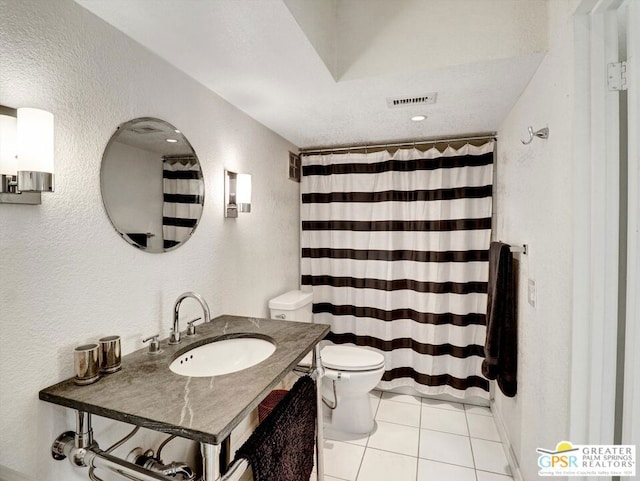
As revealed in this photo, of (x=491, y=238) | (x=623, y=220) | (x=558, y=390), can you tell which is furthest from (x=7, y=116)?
(x=491, y=238)

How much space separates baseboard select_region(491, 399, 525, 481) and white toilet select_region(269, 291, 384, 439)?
85 cm

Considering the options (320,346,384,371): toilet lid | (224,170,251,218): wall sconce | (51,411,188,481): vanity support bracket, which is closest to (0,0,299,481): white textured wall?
(51,411,188,481): vanity support bracket

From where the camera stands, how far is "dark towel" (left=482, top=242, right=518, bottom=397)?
1.80m

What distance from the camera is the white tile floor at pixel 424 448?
72.2 inches

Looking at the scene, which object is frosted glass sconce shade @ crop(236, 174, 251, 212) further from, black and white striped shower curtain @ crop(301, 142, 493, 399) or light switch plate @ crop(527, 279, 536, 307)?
light switch plate @ crop(527, 279, 536, 307)

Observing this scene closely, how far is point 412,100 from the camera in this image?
183 cm

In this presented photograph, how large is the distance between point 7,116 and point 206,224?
90 cm

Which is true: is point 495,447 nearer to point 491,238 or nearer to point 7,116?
point 491,238

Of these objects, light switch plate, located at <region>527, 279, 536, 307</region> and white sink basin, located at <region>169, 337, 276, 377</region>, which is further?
light switch plate, located at <region>527, 279, 536, 307</region>

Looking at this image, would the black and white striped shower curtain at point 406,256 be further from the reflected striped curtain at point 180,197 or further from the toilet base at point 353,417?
the reflected striped curtain at point 180,197

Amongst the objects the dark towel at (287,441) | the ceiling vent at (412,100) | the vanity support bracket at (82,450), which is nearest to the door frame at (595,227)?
the ceiling vent at (412,100)

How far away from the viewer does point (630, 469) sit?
901mm

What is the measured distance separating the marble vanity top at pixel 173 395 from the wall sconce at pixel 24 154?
1.98ft

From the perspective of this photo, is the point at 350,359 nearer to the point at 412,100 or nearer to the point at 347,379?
the point at 347,379
